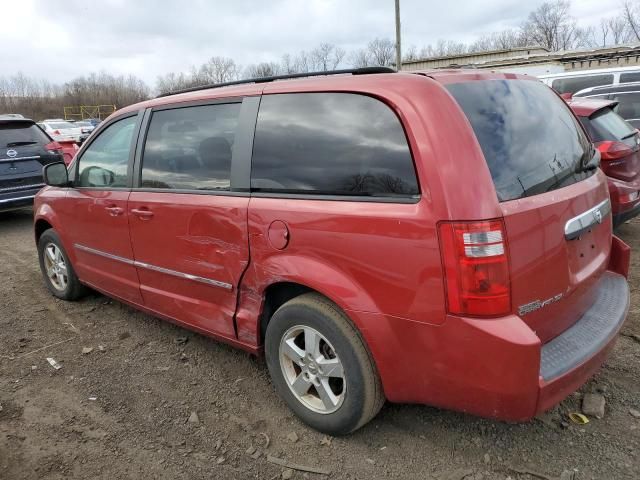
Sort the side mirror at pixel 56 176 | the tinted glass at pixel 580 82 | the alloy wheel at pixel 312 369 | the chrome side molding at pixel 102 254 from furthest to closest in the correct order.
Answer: the tinted glass at pixel 580 82 < the side mirror at pixel 56 176 < the chrome side molding at pixel 102 254 < the alloy wheel at pixel 312 369

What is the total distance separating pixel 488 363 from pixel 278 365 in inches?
46.9

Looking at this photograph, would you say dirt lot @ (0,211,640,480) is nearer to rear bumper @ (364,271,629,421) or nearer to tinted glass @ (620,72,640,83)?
rear bumper @ (364,271,629,421)

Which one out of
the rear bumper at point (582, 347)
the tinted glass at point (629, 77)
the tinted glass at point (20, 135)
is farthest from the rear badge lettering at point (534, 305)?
the tinted glass at point (629, 77)

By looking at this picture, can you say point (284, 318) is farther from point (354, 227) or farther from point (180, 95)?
point (180, 95)

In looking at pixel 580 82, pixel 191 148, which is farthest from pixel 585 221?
pixel 580 82

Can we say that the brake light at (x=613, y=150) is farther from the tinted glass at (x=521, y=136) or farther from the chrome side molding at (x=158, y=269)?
the chrome side molding at (x=158, y=269)

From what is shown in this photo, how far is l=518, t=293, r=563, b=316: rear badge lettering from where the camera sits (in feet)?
6.90

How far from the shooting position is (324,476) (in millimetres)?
2404

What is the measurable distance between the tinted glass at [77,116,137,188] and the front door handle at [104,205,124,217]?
0.56ft

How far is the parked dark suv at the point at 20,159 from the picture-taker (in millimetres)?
7957

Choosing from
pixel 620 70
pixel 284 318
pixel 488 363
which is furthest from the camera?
pixel 620 70

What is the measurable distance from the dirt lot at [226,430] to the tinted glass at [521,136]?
49.9 inches

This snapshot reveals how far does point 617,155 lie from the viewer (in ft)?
16.6

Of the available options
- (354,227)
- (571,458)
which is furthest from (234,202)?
(571,458)
